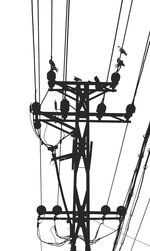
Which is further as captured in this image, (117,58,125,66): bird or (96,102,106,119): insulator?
(117,58,125,66): bird

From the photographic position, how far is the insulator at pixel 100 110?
6.72 metres

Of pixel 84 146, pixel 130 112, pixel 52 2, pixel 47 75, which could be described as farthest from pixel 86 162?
pixel 52 2

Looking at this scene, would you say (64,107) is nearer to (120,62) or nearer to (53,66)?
(53,66)

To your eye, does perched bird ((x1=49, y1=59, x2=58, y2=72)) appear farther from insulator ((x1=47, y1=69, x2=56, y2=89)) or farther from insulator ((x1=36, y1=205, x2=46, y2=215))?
insulator ((x1=36, y1=205, x2=46, y2=215))

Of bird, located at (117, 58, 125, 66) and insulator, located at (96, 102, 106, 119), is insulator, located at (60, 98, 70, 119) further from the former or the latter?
bird, located at (117, 58, 125, 66)

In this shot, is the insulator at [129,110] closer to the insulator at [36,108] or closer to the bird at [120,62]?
the bird at [120,62]

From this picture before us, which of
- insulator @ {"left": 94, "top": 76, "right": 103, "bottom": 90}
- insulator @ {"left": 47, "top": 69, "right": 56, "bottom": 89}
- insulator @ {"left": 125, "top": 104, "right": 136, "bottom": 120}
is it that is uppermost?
insulator @ {"left": 47, "top": 69, "right": 56, "bottom": 89}

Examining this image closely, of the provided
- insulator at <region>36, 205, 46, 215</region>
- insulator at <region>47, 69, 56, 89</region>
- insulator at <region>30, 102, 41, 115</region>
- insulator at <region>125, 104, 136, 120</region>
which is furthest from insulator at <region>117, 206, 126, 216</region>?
insulator at <region>47, 69, 56, 89</region>

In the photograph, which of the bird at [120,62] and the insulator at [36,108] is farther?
the bird at [120,62]

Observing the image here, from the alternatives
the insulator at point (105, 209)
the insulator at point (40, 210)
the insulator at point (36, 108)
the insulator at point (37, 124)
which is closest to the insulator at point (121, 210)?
the insulator at point (105, 209)

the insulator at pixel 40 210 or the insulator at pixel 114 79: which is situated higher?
the insulator at pixel 114 79

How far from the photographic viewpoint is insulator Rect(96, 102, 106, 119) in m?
6.72

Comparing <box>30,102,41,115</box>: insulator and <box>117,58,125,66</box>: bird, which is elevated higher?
<box>117,58,125,66</box>: bird

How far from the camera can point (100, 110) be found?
6789 mm
